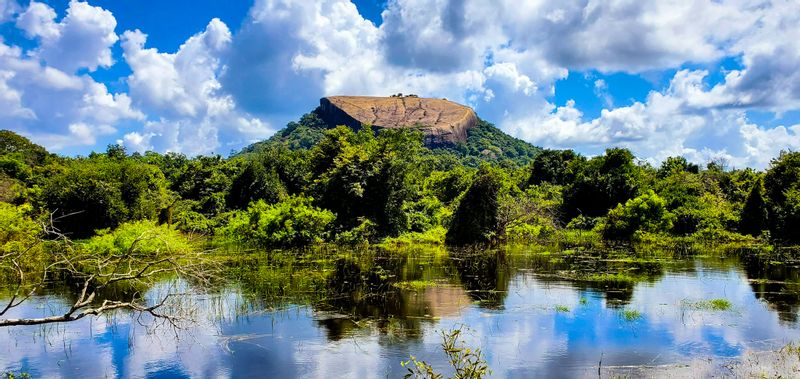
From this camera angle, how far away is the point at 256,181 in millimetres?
52750

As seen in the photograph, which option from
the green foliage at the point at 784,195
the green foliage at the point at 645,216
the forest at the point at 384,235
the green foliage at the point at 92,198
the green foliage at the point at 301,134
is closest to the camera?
the forest at the point at 384,235

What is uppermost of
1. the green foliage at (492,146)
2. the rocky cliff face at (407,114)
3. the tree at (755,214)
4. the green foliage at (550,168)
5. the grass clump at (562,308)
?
the rocky cliff face at (407,114)

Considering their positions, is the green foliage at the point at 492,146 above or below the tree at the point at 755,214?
above

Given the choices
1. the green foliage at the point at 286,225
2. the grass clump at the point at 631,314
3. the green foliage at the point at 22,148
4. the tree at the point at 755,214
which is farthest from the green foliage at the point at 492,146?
the grass clump at the point at 631,314

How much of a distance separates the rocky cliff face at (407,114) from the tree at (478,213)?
107 meters

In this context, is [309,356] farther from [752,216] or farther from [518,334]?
[752,216]

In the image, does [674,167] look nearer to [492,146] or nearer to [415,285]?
[415,285]

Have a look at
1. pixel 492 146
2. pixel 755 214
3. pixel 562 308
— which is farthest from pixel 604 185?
pixel 492 146

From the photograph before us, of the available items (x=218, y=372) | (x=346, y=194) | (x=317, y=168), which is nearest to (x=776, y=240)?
(x=346, y=194)

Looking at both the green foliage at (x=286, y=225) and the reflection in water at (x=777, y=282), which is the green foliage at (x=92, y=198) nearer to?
the green foliage at (x=286, y=225)

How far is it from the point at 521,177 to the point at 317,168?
3017 centimetres

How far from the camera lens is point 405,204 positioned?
4188 centimetres

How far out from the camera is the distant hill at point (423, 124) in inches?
5723

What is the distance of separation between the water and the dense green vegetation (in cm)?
1369
